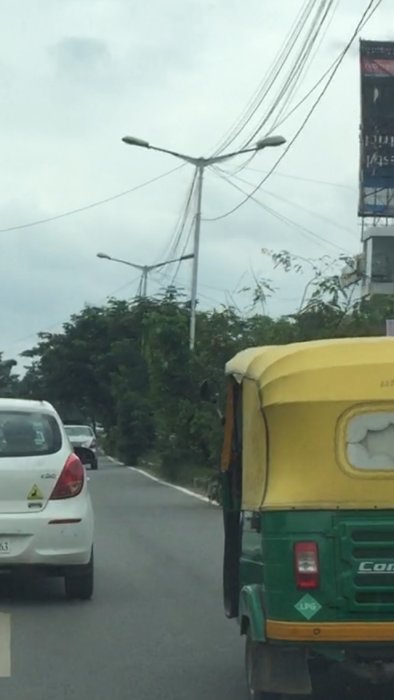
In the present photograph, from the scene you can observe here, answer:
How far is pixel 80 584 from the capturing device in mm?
11836

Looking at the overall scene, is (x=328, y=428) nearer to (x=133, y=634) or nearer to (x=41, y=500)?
(x=133, y=634)

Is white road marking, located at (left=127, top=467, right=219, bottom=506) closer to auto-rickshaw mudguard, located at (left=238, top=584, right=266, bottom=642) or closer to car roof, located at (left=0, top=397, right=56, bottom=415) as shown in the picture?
car roof, located at (left=0, top=397, right=56, bottom=415)

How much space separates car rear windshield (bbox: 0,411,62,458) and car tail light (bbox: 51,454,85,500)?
6.8 inches

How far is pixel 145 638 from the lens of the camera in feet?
33.0

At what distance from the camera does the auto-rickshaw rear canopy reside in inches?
260

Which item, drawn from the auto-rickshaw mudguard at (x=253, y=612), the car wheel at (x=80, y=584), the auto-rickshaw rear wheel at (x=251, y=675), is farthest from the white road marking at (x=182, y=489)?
the auto-rickshaw mudguard at (x=253, y=612)

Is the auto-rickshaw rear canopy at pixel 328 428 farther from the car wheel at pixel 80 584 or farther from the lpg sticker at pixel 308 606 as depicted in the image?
the car wheel at pixel 80 584

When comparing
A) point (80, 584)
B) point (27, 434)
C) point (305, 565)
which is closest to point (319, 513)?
point (305, 565)

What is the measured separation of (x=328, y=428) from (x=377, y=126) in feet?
130

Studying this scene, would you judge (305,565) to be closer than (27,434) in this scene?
Yes

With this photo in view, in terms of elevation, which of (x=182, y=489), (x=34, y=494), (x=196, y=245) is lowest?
(x=182, y=489)

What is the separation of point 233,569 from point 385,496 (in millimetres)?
1889

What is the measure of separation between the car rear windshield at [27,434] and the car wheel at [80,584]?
41.6 inches

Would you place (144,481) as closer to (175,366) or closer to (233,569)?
(175,366)
